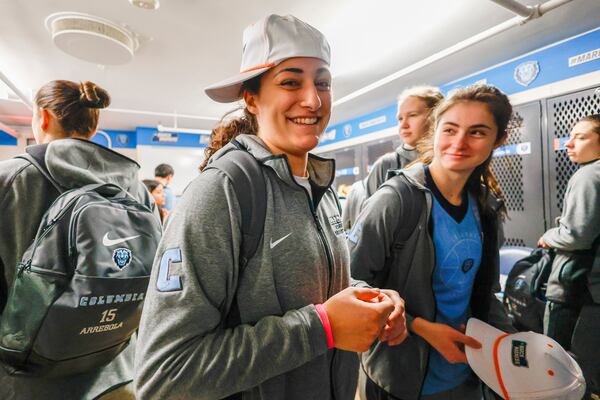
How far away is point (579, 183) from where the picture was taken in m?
2.28

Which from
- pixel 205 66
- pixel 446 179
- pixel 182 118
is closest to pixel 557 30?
pixel 446 179

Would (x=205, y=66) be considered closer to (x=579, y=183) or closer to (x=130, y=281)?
(x=130, y=281)

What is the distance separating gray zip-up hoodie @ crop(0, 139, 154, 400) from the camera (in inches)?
40.8

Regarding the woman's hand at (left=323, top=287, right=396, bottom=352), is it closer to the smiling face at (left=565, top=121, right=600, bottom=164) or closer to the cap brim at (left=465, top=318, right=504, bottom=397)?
the cap brim at (left=465, top=318, right=504, bottom=397)

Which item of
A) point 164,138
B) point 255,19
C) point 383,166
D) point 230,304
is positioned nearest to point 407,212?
point 230,304

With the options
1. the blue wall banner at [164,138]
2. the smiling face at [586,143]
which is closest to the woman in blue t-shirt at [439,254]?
the smiling face at [586,143]

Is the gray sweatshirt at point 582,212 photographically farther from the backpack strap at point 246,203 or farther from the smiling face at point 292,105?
the backpack strap at point 246,203

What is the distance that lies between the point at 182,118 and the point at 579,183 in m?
6.48

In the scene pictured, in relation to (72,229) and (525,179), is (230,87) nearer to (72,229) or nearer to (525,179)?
(72,229)

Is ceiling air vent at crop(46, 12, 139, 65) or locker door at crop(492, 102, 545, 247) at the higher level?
ceiling air vent at crop(46, 12, 139, 65)

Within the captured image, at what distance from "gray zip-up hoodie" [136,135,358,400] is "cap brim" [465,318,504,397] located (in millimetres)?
587

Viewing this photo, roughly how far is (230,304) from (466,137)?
1146 mm

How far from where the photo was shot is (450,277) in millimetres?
1229

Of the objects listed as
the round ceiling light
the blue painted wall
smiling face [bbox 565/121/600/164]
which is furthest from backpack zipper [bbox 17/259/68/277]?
the blue painted wall
